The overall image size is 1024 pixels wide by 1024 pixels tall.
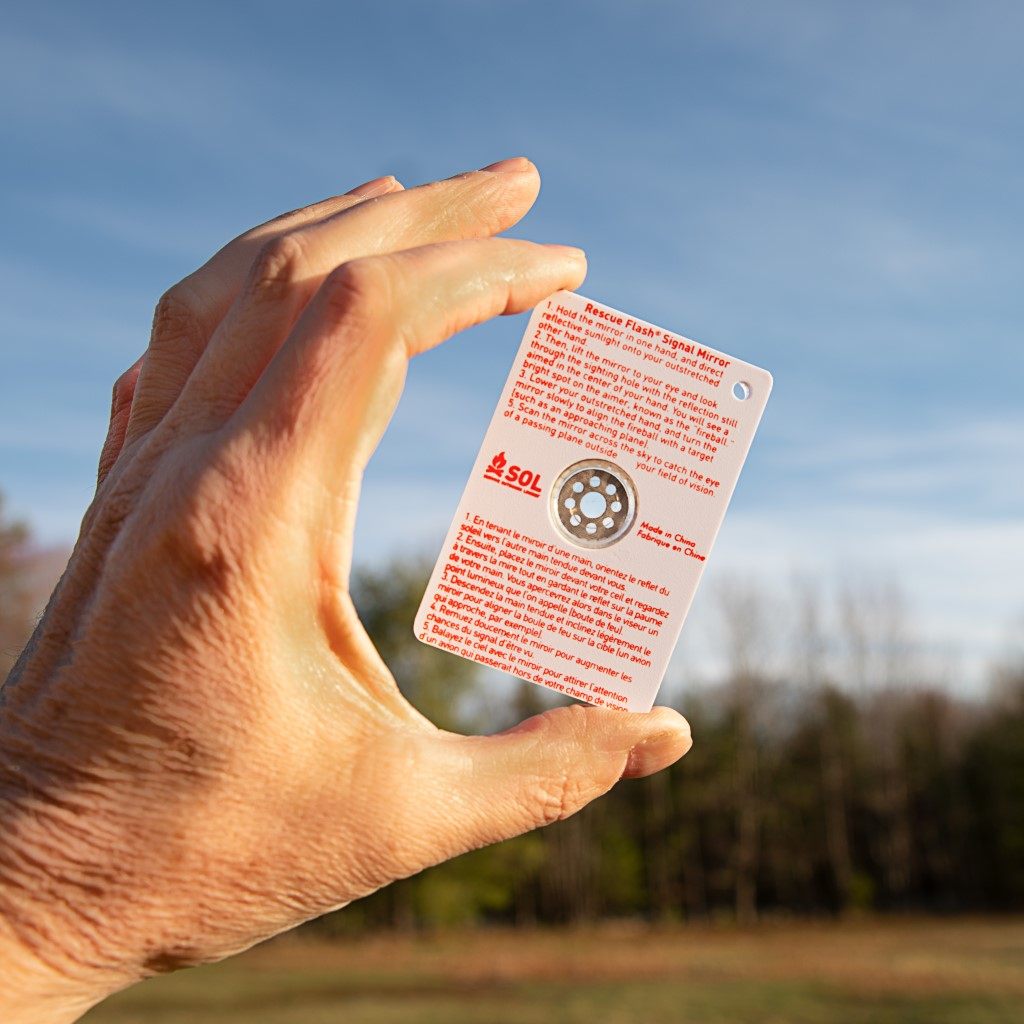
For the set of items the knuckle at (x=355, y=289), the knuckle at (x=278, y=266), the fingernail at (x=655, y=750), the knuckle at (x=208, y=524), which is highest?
the knuckle at (x=278, y=266)

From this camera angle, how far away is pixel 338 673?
1891 millimetres

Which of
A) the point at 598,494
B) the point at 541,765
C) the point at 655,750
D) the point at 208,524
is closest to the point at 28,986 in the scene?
the point at 208,524

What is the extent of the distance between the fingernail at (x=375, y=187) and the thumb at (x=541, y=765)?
1.10 m

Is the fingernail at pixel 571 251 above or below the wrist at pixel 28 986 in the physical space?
above

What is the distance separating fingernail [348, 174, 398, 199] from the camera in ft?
7.43

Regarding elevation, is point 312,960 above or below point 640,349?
below

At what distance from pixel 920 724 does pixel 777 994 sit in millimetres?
28161

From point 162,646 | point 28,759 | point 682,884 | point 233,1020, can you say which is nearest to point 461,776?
point 162,646

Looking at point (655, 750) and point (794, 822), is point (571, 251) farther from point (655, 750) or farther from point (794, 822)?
point (794, 822)

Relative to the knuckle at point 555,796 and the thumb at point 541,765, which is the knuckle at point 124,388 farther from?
the knuckle at point 555,796

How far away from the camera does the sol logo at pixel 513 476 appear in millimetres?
2654

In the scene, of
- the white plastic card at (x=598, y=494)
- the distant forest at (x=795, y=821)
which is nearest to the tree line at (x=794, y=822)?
the distant forest at (x=795, y=821)

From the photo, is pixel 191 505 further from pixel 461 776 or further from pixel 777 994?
pixel 777 994

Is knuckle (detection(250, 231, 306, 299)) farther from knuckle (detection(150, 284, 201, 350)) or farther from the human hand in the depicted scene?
knuckle (detection(150, 284, 201, 350))
